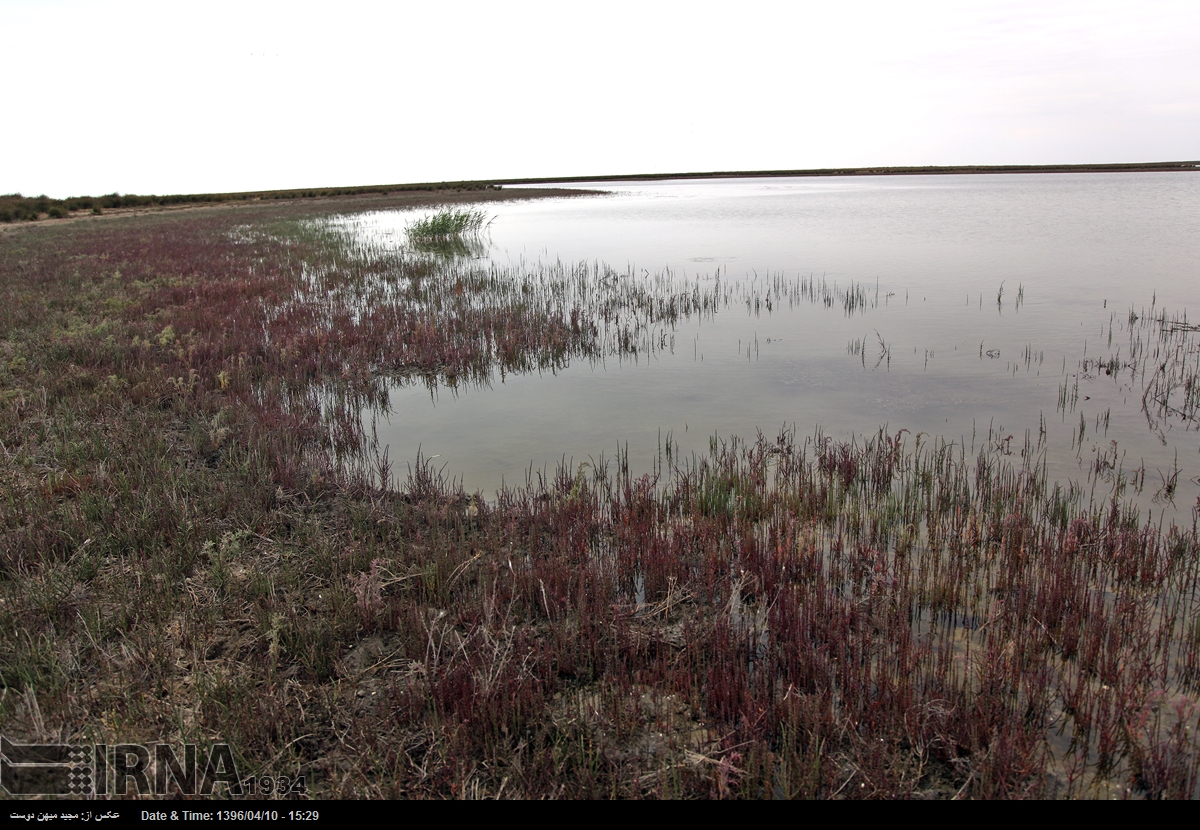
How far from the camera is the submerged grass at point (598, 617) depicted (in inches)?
119

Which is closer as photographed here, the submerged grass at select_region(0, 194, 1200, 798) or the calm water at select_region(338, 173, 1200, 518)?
the submerged grass at select_region(0, 194, 1200, 798)

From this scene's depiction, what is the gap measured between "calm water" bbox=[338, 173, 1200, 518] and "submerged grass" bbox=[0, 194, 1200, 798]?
86 cm

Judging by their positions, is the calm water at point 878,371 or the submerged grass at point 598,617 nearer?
the submerged grass at point 598,617

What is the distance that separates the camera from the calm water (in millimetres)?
7312

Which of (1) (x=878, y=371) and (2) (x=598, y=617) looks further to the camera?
(1) (x=878, y=371)

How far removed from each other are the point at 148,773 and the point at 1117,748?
4.38m

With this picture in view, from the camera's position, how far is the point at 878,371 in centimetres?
995

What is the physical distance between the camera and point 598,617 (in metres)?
4.00

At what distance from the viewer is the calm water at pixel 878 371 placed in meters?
7.31

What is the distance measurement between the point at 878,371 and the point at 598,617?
7.55 metres

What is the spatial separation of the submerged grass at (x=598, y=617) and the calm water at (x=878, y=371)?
86 centimetres

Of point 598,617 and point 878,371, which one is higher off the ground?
point 878,371
